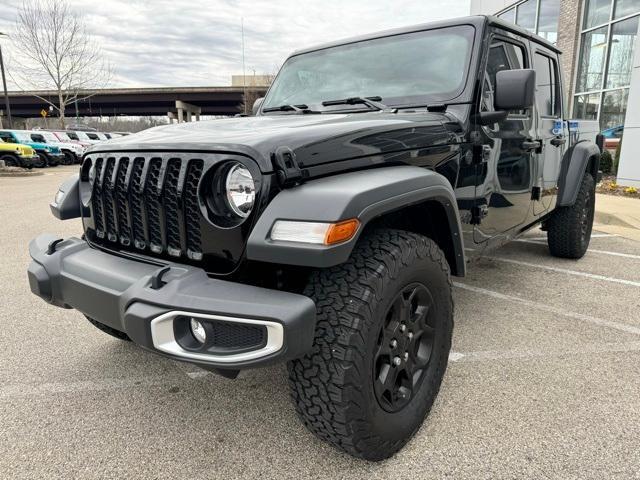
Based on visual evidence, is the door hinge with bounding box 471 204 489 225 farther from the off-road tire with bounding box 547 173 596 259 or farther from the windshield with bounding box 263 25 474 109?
the off-road tire with bounding box 547 173 596 259

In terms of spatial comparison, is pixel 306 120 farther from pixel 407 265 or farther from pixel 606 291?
pixel 606 291

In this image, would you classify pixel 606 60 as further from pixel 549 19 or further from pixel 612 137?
pixel 549 19

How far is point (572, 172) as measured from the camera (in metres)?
4.26

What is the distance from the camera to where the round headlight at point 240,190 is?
1753 millimetres

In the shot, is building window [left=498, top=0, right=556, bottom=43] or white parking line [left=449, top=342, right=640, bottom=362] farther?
building window [left=498, top=0, right=556, bottom=43]

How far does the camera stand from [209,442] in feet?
6.88

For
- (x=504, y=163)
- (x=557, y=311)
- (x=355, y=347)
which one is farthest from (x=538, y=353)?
(x=355, y=347)

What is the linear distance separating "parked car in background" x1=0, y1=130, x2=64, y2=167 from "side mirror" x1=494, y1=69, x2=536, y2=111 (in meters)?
22.0

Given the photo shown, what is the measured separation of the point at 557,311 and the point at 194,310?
297 cm

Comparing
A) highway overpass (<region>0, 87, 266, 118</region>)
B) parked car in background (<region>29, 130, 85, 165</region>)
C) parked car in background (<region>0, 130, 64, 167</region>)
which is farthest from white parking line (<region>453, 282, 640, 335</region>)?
highway overpass (<region>0, 87, 266, 118</region>)

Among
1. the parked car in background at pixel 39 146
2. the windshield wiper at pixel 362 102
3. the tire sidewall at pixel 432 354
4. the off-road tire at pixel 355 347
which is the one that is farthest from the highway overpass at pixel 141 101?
the off-road tire at pixel 355 347

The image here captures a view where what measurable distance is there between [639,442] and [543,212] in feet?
7.53

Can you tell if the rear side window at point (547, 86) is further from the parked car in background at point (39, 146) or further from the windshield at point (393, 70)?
the parked car in background at point (39, 146)

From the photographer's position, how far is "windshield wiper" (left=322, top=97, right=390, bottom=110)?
2648mm
